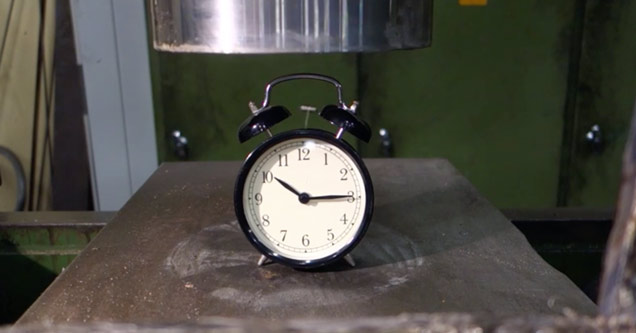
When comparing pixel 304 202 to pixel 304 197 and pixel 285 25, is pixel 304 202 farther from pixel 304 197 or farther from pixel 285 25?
pixel 285 25

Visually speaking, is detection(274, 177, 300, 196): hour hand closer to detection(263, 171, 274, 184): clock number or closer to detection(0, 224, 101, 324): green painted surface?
detection(263, 171, 274, 184): clock number

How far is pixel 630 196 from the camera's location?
0.93ft

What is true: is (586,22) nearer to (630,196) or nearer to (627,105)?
(627,105)

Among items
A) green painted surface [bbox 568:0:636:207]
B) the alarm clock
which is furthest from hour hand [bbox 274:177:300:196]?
green painted surface [bbox 568:0:636:207]

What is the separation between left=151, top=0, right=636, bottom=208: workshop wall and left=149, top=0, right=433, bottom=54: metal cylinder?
115cm

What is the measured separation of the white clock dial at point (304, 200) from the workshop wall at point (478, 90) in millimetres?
1189

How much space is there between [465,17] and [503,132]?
17.0 inches

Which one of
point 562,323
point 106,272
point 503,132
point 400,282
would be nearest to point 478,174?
point 503,132

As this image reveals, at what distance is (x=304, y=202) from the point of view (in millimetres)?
855

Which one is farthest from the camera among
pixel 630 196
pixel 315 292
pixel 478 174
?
pixel 478 174

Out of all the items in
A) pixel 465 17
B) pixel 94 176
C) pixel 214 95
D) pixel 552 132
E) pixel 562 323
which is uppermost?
pixel 465 17

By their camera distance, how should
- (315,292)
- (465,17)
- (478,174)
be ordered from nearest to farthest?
1. (315,292)
2. (465,17)
3. (478,174)

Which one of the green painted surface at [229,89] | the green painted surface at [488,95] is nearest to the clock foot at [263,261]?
the green painted surface at [229,89]

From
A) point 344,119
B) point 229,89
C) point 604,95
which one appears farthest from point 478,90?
point 344,119
